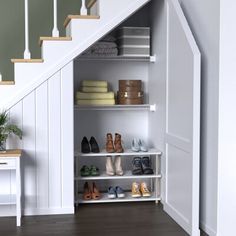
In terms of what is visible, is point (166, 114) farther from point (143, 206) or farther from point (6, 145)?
point (6, 145)

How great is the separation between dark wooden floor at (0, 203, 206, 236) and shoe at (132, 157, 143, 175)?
34 cm

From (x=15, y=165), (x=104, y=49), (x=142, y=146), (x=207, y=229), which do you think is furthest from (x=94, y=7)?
(x=207, y=229)

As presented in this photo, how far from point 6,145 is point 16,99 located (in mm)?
404

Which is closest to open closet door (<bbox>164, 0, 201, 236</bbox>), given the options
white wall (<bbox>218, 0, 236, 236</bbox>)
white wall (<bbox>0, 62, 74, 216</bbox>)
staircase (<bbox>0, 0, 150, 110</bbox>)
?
white wall (<bbox>218, 0, 236, 236</bbox>)

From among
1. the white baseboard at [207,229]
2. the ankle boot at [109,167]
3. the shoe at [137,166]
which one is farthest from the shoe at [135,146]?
the white baseboard at [207,229]

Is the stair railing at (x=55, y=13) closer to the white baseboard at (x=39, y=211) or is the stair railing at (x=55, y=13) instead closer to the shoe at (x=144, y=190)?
the white baseboard at (x=39, y=211)

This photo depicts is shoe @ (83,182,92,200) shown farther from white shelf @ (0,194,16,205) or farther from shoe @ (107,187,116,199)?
white shelf @ (0,194,16,205)

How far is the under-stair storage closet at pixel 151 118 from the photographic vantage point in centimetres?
356

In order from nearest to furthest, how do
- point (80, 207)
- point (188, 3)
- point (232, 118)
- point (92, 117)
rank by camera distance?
point (232, 118), point (188, 3), point (80, 207), point (92, 117)

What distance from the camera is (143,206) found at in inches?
172

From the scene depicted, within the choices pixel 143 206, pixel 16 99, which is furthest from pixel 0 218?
pixel 143 206

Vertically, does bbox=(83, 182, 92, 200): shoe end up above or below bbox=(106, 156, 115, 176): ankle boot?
below

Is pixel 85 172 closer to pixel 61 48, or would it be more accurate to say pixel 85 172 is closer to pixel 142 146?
pixel 142 146

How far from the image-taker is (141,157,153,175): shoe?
449 cm
